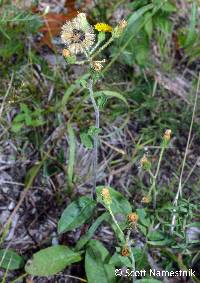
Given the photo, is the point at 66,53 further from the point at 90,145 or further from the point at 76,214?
the point at 76,214

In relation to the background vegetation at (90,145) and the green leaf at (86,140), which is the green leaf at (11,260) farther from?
the green leaf at (86,140)

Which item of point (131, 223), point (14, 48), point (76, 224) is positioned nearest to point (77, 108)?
point (14, 48)

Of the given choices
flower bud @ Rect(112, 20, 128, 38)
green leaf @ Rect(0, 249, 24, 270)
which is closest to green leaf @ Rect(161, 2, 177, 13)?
flower bud @ Rect(112, 20, 128, 38)

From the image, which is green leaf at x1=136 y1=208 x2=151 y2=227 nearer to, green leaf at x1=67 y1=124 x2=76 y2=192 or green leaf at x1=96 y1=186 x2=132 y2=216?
green leaf at x1=96 y1=186 x2=132 y2=216

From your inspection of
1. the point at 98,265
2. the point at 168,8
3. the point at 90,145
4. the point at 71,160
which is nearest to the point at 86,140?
the point at 90,145

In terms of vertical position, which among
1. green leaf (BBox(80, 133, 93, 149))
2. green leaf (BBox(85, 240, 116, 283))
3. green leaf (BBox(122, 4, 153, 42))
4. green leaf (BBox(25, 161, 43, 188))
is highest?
green leaf (BBox(122, 4, 153, 42))
